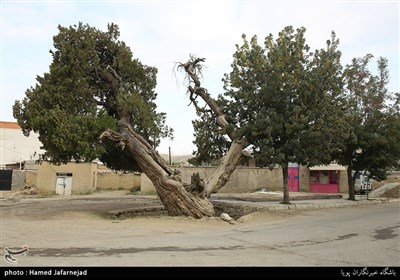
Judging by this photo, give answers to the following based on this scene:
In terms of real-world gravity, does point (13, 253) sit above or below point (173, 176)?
below

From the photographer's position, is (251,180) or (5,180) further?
(251,180)

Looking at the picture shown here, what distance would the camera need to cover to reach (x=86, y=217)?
17.9m

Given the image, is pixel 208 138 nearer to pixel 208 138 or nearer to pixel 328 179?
pixel 208 138

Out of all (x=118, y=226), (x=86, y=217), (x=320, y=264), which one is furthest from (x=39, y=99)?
(x=320, y=264)

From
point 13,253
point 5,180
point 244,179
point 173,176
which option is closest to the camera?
point 13,253

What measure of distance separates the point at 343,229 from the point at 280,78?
915cm

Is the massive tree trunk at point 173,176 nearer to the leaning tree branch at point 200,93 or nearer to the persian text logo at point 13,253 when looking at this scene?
the leaning tree branch at point 200,93

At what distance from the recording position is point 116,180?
43.2 m

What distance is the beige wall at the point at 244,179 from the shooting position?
38109mm

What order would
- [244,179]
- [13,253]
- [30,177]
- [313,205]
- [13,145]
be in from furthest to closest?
1. [13,145]
2. [30,177]
3. [244,179]
4. [313,205]
5. [13,253]

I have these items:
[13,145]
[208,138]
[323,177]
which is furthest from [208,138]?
[13,145]

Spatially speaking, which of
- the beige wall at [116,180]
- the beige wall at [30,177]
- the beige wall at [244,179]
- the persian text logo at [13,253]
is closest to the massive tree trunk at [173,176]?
the persian text logo at [13,253]

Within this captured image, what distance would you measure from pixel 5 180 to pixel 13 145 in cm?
2081

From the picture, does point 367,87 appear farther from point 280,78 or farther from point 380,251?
point 380,251
